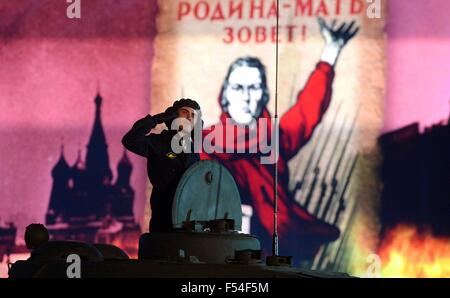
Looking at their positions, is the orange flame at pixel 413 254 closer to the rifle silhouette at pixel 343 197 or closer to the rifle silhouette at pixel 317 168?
the rifle silhouette at pixel 343 197

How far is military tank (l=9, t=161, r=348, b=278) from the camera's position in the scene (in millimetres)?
4637

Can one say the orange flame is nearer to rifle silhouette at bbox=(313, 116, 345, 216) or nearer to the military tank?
rifle silhouette at bbox=(313, 116, 345, 216)

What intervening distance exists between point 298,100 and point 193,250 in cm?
875

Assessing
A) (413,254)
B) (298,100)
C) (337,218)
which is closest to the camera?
(413,254)

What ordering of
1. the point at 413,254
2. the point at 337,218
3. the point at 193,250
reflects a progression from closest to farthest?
1. the point at 193,250
2. the point at 413,254
3. the point at 337,218

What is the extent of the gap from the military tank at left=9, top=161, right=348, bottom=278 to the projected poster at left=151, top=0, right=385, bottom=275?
764 cm

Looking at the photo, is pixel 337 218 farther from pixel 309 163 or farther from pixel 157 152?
pixel 157 152

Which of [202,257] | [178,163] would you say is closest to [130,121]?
[178,163]

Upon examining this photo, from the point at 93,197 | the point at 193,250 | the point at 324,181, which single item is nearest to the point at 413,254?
the point at 324,181

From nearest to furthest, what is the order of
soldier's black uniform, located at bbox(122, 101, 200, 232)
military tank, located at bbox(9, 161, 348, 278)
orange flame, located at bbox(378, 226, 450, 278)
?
military tank, located at bbox(9, 161, 348, 278)
soldier's black uniform, located at bbox(122, 101, 200, 232)
orange flame, located at bbox(378, 226, 450, 278)

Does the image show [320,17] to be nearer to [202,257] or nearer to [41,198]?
[41,198]

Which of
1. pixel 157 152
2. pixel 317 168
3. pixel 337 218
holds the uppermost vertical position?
pixel 157 152

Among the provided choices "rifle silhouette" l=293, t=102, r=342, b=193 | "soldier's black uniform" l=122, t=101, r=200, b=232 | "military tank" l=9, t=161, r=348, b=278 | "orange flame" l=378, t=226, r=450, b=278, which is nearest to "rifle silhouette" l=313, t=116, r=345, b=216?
"rifle silhouette" l=293, t=102, r=342, b=193

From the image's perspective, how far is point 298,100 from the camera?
13789 mm
